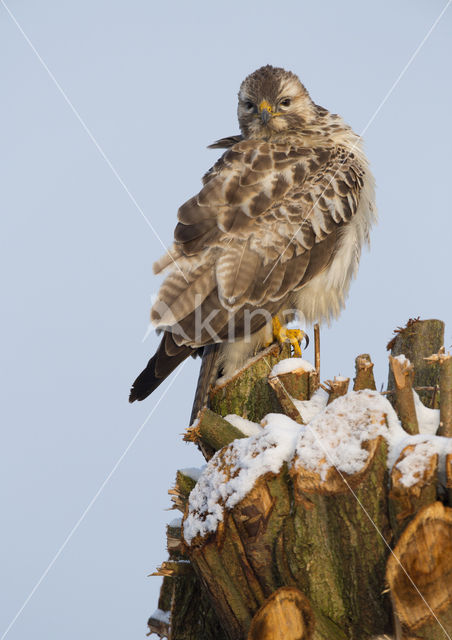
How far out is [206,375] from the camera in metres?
5.59

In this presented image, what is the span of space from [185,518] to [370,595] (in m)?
1.06

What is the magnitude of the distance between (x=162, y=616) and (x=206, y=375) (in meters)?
1.81

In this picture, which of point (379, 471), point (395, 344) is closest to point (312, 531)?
point (379, 471)

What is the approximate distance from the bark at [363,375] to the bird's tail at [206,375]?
5.23 feet

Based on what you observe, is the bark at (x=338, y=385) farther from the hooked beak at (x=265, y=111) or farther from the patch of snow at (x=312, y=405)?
the hooked beak at (x=265, y=111)

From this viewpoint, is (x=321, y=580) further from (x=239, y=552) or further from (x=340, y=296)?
(x=340, y=296)

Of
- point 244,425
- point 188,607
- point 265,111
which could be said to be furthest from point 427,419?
point 265,111

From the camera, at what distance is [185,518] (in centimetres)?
382

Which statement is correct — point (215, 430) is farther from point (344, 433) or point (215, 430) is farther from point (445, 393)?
point (445, 393)

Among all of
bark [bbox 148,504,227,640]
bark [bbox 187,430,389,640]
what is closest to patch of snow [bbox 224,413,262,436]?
bark [bbox 148,504,227,640]

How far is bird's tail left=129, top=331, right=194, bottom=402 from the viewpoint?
17.3 feet

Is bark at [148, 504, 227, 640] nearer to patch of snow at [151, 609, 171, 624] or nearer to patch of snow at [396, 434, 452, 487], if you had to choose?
patch of snow at [151, 609, 171, 624]

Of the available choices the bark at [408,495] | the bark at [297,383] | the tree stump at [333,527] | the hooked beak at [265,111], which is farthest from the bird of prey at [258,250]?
the bark at [408,495]

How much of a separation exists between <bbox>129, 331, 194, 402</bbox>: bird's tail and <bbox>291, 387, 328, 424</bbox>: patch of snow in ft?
3.87
